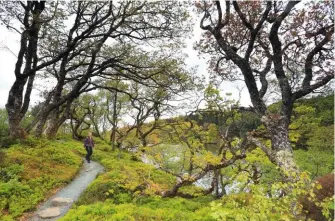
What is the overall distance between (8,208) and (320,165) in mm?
16525

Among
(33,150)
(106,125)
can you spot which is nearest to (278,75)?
(33,150)

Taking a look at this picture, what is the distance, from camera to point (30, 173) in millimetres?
10523

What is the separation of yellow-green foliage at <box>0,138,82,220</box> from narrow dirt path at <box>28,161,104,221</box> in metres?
0.29

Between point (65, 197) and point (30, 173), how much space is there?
6.25ft

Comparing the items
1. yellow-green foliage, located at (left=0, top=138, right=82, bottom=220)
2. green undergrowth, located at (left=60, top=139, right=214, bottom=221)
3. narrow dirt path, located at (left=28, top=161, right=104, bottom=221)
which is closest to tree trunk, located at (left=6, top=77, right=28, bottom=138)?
yellow-green foliage, located at (left=0, top=138, right=82, bottom=220)

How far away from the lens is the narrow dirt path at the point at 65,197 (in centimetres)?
A: 843

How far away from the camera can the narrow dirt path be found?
8430 millimetres

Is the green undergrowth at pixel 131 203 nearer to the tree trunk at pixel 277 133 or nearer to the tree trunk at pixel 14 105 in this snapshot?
the tree trunk at pixel 277 133

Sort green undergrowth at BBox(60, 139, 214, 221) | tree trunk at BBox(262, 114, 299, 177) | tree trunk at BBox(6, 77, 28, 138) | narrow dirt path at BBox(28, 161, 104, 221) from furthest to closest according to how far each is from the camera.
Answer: tree trunk at BBox(6, 77, 28, 138)
narrow dirt path at BBox(28, 161, 104, 221)
green undergrowth at BBox(60, 139, 214, 221)
tree trunk at BBox(262, 114, 299, 177)

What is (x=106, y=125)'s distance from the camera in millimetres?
37531

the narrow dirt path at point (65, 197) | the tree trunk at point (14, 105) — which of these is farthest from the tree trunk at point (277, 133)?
the tree trunk at point (14, 105)

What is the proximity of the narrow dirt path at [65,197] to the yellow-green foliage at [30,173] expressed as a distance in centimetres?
29

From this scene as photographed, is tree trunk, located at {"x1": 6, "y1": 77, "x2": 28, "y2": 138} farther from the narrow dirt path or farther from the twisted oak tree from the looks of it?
the twisted oak tree

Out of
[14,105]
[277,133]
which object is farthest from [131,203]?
[14,105]
